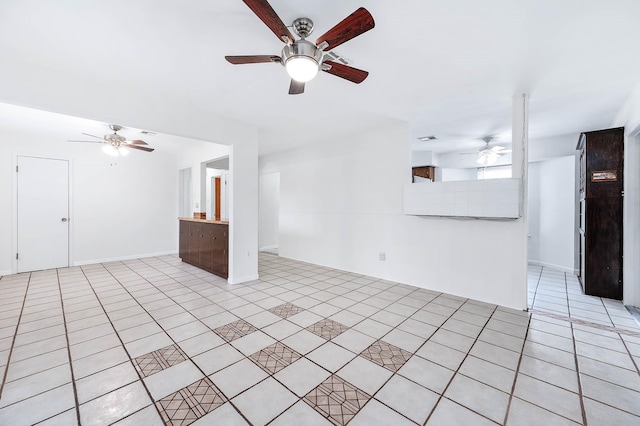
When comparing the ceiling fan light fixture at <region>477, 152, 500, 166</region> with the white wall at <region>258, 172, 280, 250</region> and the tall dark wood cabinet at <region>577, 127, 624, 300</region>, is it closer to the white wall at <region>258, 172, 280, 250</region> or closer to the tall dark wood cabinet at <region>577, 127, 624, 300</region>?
the tall dark wood cabinet at <region>577, 127, 624, 300</region>

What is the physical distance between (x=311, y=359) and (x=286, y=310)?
1.04 m

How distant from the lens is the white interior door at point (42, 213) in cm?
490

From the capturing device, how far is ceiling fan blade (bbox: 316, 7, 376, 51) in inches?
59.8

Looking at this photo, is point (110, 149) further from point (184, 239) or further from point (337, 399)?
point (337, 399)

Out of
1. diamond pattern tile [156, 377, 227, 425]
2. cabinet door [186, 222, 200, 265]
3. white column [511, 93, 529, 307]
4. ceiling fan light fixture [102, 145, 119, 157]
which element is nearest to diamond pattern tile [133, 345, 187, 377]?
diamond pattern tile [156, 377, 227, 425]

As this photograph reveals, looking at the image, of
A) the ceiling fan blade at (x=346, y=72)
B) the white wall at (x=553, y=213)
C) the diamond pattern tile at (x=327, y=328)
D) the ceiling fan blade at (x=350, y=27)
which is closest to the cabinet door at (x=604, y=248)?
the white wall at (x=553, y=213)

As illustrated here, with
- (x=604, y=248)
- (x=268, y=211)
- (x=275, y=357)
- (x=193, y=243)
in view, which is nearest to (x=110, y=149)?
(x=193, y=243)

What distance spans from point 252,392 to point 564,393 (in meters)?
2.06

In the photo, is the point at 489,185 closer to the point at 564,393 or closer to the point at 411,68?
the point at 411,68

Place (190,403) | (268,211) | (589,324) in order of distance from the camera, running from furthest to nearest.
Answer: (268,211) < (589,324) < (190,403)

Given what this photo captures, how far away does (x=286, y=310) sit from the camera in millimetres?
3127

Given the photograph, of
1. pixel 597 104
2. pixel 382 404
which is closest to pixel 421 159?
pixel 597 104

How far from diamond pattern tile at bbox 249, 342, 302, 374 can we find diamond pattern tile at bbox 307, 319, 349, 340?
39 cm

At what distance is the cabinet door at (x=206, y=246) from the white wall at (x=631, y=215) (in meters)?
5.98
